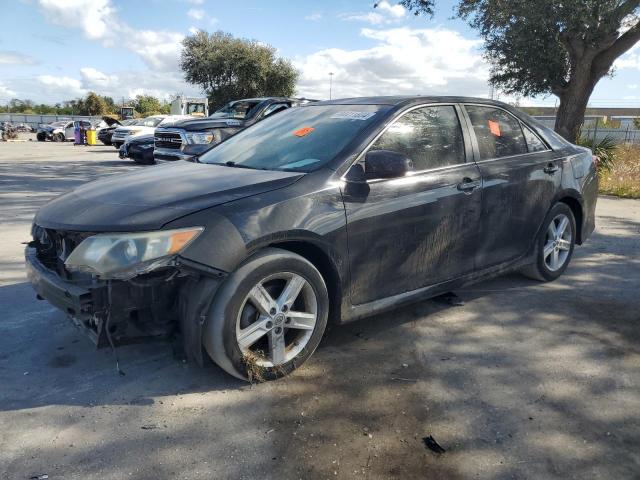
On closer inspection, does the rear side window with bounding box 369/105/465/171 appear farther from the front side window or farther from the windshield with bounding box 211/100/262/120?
the front side window

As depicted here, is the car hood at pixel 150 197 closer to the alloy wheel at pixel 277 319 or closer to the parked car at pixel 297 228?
the parked car at pixel 297 228

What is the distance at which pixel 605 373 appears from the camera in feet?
11.2

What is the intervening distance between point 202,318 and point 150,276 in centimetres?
35

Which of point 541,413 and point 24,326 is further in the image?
point 24,326

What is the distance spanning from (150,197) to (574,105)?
15.1 m

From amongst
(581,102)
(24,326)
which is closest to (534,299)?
(24,326)

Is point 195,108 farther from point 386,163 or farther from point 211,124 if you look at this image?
point 386,163

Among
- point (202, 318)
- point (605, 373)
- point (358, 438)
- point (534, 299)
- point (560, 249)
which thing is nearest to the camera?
point (358, 438)

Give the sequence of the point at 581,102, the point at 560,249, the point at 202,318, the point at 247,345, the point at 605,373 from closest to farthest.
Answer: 1. the point at 202,318
2. the point at 247,345
3. the point at 605,373
4. the point at 560,249
5. the point at 581,102

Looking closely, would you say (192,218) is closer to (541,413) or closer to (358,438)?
(358,438)

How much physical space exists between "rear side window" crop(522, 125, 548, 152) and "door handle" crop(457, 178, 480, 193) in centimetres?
100

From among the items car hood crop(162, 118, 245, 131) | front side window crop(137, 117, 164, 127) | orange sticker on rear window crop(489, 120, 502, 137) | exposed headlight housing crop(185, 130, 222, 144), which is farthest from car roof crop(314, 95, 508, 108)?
front side window crop(137, 117, 164, 127)

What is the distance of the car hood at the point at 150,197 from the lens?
2.92 m

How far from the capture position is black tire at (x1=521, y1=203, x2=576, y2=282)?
4.83m
